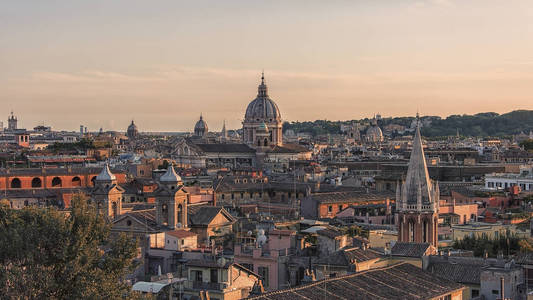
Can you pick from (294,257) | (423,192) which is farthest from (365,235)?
(294,257)

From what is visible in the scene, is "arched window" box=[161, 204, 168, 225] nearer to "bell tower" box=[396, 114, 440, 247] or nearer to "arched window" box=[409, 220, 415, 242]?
"bell tower" box=[396, 114, 440, 247]

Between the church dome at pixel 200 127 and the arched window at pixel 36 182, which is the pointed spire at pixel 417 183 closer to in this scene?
the arched window at pixel 36 182

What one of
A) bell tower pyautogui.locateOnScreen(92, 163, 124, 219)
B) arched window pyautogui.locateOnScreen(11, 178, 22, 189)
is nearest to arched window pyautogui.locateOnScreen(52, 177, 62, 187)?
arched window pyautogui.locateOnScreen(11, 178, 22, 189)

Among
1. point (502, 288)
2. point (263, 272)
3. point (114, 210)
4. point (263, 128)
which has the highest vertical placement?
point (263, 128)

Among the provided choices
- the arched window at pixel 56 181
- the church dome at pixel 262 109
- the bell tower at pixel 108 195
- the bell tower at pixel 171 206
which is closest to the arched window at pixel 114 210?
the bell tower at pixel 108 195

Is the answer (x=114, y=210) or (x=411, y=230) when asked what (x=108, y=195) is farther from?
(x=411, y=230)

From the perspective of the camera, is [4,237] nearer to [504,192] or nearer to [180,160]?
[504,192]

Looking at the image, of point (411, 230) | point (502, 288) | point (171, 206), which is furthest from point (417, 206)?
point (502, 288)
